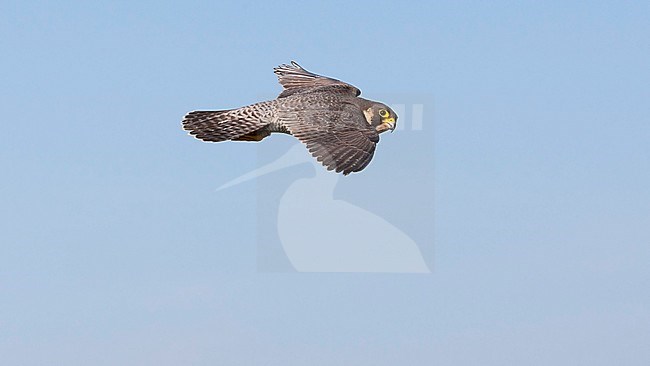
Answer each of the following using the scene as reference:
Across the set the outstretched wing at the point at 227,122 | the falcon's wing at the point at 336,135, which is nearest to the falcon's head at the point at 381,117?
the falcon's wing at the point at 336,135

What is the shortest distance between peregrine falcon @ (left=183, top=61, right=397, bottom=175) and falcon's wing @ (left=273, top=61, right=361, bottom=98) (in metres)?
0.27

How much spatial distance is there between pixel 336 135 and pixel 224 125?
2268 millimetres

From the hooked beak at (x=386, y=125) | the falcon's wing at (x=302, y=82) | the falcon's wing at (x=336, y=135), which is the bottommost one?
the falcon's wing at (x=336, y=135)

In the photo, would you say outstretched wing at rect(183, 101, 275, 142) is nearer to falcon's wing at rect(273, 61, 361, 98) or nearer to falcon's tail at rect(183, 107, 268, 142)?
falcon's tail at rect(183, 107, 268, 142)

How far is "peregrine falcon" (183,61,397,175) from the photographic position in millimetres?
22797

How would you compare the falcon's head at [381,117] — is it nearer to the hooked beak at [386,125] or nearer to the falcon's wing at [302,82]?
the hooked beak at [386,125]

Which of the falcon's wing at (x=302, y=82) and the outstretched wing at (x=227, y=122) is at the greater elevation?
the falcon's wing at (x=302, y=82)

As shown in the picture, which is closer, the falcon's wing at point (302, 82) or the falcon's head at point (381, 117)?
the falcon's head at point (381, 117)

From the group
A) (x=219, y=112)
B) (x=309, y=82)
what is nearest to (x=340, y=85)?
(x=309, y=82)

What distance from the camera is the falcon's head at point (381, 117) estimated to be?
2577 cm

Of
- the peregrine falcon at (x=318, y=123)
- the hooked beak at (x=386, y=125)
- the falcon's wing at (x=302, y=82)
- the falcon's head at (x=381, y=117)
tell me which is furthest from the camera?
the falcon's wing at (x=302, y=82)

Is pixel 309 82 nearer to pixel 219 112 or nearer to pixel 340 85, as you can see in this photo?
pixel 340 85

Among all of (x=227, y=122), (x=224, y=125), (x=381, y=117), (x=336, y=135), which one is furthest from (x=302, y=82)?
(x=336, y=135)

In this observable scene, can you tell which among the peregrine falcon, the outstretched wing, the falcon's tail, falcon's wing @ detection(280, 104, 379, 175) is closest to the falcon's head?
the peregrine falcon
